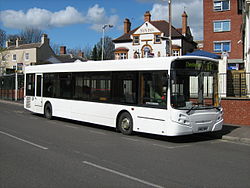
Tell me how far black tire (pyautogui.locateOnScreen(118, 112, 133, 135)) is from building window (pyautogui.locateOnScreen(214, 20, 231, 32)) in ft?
120

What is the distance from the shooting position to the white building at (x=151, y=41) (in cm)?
5069

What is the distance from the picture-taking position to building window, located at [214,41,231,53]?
43.5 metres

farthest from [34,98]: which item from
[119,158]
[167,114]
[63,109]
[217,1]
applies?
[217,1]

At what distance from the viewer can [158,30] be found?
52094 millimetres

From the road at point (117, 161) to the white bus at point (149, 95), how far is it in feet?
2.38

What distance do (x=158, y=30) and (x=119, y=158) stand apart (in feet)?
153

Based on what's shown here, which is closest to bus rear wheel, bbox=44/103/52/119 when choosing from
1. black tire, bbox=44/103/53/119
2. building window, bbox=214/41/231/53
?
black tire, bbox=44/103/53/119

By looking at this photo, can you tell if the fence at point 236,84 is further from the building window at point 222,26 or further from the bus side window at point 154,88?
the building window at point 222,26

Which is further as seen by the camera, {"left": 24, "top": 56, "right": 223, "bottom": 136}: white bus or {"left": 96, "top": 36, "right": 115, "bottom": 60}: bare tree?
{"left": 96, "top": 36, "right": 115, "bottom": 60}: bare tree

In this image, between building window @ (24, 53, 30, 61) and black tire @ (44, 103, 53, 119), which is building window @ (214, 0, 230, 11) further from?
building window @ (24, 53, 30, 61)

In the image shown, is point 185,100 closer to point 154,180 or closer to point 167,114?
point 167,114

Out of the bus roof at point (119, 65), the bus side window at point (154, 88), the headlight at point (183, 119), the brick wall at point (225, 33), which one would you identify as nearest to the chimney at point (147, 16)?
the brick wall at point (225, 33)

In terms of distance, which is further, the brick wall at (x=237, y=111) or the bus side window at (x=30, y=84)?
the bus side window at (x=30, y=84)

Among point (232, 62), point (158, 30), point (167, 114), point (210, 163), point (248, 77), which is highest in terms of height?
point (158, 30)
